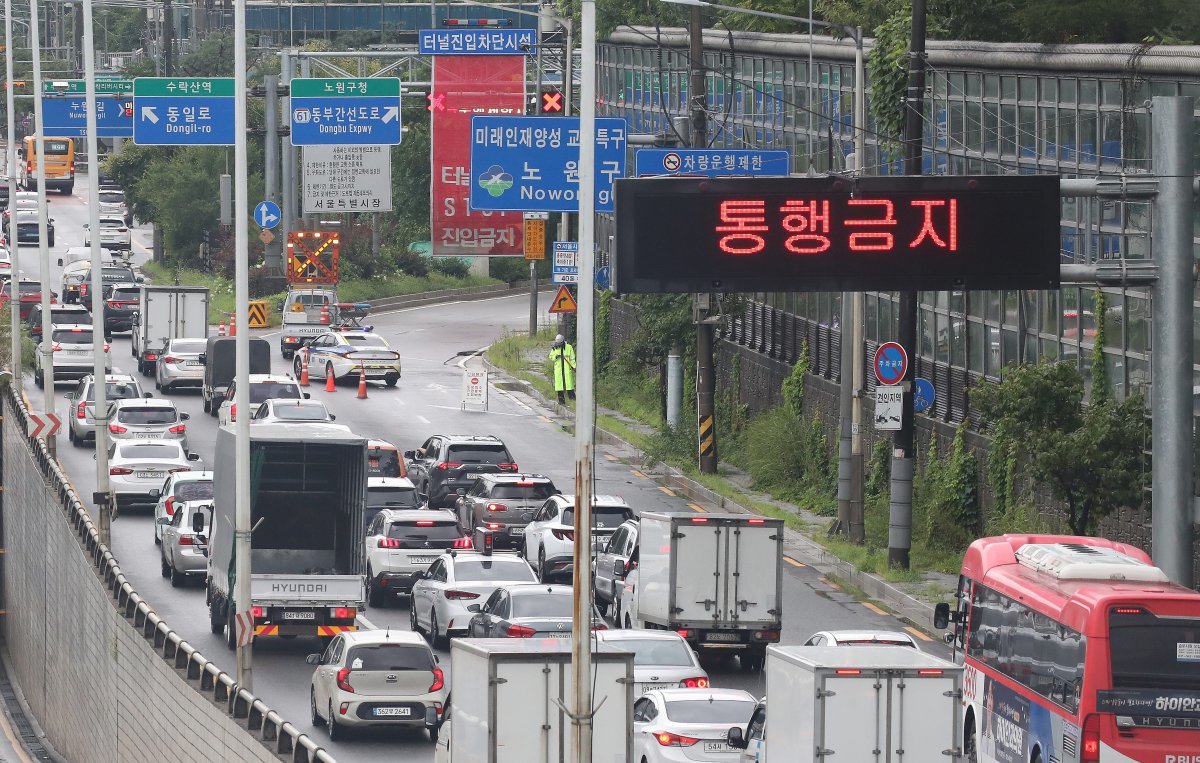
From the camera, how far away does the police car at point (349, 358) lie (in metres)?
61.3

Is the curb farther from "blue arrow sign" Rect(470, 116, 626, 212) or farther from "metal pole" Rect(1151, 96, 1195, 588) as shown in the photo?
"metal pole" Rect(1151, 96, 1195, 588)

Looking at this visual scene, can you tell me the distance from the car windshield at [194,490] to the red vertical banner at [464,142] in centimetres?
1266

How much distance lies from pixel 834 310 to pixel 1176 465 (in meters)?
29.4

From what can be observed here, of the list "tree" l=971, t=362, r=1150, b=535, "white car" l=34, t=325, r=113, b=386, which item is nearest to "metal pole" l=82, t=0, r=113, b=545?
"white car" l=34, t=325, r=113, b=386

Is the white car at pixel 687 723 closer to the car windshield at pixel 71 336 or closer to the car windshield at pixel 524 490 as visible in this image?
the car windshield at pixel 524 490

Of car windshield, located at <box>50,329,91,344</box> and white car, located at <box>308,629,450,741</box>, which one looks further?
car windshield, located at <box>50,329,91,344</box>

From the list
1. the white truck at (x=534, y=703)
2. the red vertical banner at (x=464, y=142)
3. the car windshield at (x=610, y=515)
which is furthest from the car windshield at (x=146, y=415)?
the white truck at (x=534, y=703)

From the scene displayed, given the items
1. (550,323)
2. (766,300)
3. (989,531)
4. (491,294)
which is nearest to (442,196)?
(766,300)

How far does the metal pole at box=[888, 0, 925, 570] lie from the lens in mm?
32875

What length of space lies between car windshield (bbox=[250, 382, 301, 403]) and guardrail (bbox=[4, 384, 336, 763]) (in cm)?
508

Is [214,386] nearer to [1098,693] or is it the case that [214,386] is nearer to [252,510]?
[252,510]

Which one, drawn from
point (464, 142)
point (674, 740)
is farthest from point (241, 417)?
point (464, 142)

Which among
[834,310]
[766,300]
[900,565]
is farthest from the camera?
[766,300]

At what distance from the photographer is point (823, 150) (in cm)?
4884
